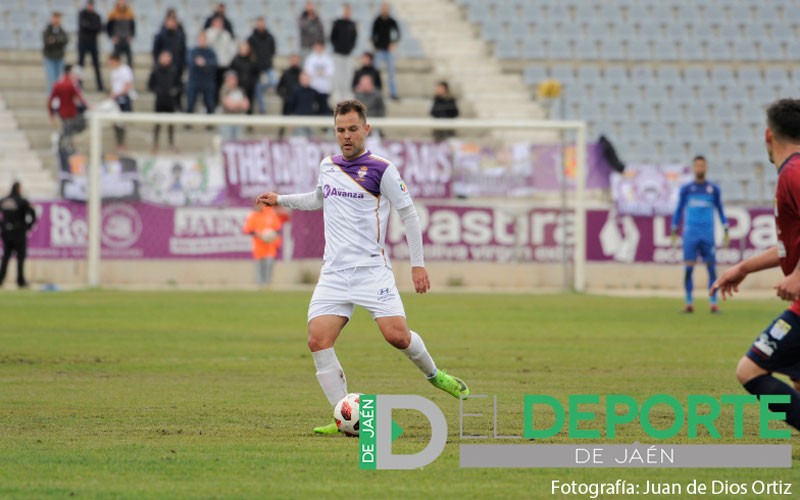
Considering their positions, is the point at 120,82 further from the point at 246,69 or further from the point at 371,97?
the point at 371,97

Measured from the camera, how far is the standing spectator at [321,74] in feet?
108

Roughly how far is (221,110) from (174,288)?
5.86 meters


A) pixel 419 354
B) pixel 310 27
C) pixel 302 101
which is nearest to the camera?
pixel 419 354

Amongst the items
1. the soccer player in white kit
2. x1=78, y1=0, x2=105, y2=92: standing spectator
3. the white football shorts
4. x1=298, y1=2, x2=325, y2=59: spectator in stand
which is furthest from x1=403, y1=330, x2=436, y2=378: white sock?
x1=78, y1=0, x2=105, y2=92: standing spectator

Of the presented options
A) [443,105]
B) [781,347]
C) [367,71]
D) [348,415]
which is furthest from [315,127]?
[781,347]

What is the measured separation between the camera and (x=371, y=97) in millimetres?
32625

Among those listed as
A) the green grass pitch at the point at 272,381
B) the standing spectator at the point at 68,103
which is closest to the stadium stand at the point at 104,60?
the standing spectator at the point at 68,103

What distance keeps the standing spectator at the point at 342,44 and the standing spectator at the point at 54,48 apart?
6.50 m

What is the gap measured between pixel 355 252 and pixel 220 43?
80.1ft

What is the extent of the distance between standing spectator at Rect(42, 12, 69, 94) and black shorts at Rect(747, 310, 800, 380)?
2715 cm

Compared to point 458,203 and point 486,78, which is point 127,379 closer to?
point 458,203

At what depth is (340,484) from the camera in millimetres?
7266

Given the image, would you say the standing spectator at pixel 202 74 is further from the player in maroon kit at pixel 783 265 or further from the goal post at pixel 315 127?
the player in maroon kit at pixel 783 265

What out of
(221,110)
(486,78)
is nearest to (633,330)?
(221,110)
